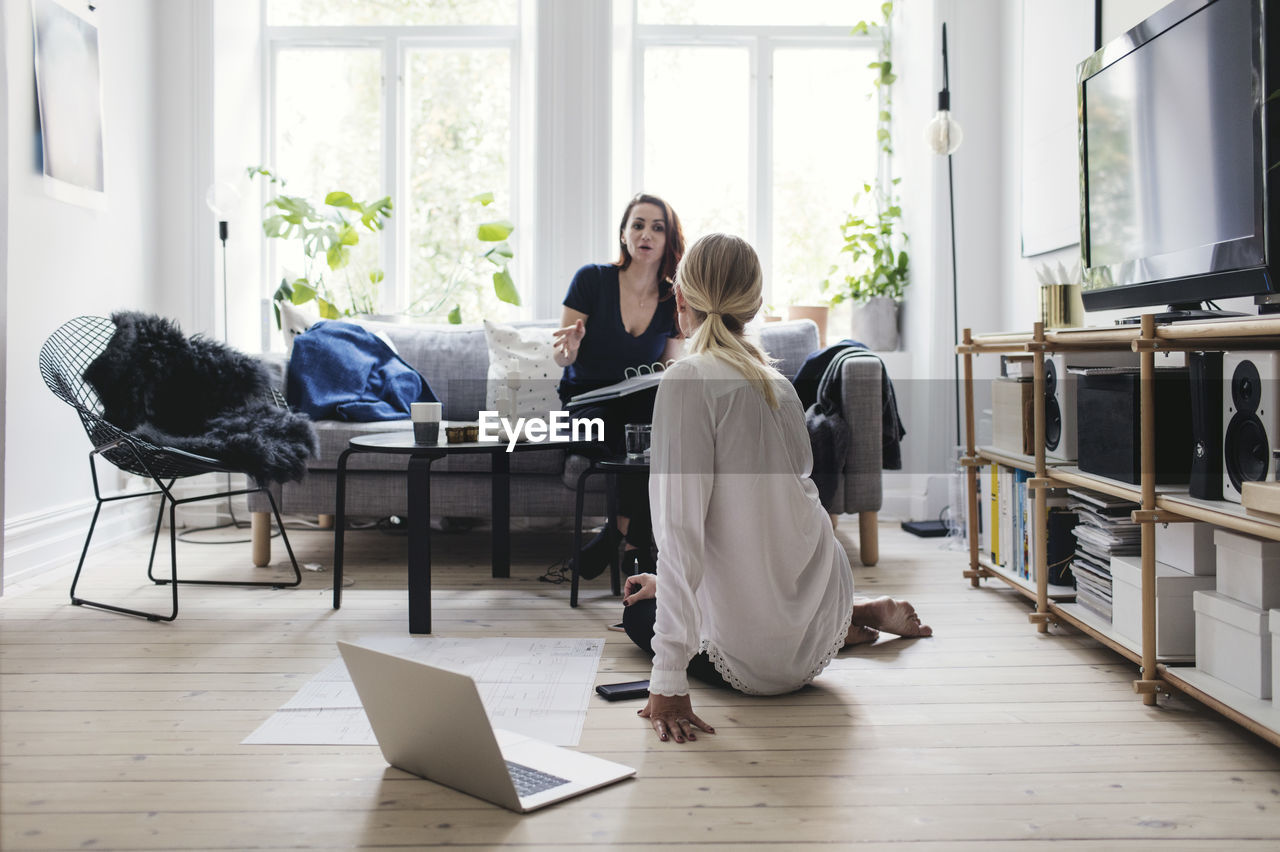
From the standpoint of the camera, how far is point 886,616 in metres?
2.57

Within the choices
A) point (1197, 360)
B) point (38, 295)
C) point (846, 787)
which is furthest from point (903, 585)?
point (38, 295)

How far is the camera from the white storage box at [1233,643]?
1827 millimetres

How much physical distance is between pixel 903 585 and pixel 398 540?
6.56ft

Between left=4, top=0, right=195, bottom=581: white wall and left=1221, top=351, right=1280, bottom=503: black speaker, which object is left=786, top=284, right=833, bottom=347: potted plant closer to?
left=1221, top=351, right=1280, bottom=503: black speaker

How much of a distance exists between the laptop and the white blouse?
0.24 meters

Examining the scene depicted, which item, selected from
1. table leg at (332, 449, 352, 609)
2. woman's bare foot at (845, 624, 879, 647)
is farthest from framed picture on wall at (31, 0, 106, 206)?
woman's bare foot at (845, 624, 879, 647)

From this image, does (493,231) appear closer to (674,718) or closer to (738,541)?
(738,541)

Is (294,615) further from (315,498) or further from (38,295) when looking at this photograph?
(38,295)

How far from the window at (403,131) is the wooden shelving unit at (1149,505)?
277 centimetres

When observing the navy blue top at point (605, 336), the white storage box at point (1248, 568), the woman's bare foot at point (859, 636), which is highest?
the navy blue top at point (605, 336)

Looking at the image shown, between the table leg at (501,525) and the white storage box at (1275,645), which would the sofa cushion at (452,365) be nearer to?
the table leg at (501,525)

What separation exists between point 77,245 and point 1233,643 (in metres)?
3.69

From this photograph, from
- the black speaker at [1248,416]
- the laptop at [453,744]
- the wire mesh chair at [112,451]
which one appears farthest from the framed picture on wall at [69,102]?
the black speaker at [1248,416]

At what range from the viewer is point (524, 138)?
15.5 ft
